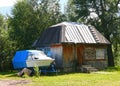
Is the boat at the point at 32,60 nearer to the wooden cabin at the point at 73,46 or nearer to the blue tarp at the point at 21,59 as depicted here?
the blue tarp at the point at 21,59

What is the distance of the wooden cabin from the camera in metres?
30.4

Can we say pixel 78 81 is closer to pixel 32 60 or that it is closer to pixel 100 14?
pixel 32 60

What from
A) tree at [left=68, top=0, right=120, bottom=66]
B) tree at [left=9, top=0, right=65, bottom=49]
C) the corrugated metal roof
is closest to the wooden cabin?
the corrugated metal roof

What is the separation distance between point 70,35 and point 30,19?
1300 centimetres

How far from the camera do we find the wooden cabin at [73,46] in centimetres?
3039

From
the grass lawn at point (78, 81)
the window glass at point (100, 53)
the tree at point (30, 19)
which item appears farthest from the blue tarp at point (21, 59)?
the tree at point (30, 19)

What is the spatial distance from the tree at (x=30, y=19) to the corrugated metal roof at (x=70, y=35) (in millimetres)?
Answer: 6540

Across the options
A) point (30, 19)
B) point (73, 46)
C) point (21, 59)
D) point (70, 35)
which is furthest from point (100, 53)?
point (30, 19)

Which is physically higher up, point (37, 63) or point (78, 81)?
point (37, 63)

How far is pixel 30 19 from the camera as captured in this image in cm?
4253

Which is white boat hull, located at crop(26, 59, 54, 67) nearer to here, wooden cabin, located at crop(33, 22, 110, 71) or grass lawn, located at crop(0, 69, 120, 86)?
wooden cabin, located at crop(33, 22, 110, 71)

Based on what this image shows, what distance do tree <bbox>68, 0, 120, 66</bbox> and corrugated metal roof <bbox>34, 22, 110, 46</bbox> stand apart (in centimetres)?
598

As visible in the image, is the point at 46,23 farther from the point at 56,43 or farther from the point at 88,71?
the point at 88,71

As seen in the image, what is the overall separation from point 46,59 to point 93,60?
7.08 metres
